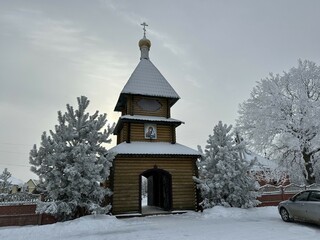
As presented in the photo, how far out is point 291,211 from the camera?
1039 centimetres

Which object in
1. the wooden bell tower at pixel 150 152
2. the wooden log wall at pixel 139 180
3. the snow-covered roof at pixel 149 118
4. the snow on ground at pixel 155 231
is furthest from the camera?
the snow-covered roof at pixel 149 118

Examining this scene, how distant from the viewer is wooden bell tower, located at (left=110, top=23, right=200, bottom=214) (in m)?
14.3

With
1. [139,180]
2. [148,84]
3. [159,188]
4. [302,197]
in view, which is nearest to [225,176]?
[302,197]

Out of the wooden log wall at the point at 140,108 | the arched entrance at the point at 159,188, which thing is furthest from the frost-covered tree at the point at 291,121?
the arched entrance at the point at 159,188

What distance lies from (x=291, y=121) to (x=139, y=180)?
12.0 metres

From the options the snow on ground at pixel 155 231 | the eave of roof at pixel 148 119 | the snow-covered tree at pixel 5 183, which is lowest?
the snow on ground at pixel 155 231

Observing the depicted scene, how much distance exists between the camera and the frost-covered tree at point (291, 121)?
57.0 feet

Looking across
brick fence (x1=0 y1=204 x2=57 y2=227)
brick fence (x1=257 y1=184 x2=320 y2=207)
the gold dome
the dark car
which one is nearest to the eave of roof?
brick fence (x1=0 y1=204 x2=57 y2=227)

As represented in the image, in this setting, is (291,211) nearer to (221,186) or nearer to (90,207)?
(221,186)

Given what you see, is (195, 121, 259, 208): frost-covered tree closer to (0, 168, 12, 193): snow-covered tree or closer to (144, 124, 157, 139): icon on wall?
(144, 124, 157, 139): icon on wall

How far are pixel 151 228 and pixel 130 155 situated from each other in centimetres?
525

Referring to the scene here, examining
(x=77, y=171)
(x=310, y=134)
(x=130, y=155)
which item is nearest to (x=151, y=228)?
(x=77, y=171)

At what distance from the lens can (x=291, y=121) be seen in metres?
18.2

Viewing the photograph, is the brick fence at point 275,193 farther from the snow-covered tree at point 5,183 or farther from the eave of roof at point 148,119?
the snow-covered tree at point 5,183
